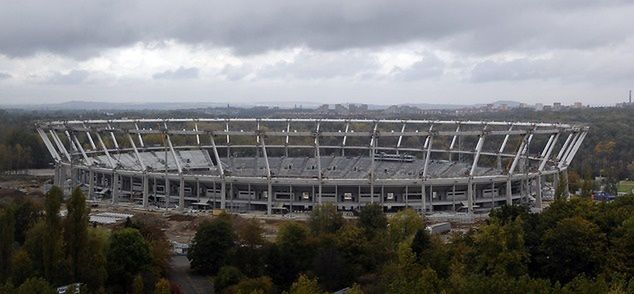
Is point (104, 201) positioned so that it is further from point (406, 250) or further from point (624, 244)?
point (624, 244)

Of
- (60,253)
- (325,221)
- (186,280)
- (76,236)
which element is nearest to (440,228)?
(325,221)

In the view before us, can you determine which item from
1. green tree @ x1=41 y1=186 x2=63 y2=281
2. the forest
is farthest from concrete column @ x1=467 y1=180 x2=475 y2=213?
green tree @ x1=41 y1=186 x2=63 y2=281

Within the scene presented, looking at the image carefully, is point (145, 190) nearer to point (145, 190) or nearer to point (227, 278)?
point (145, 190)

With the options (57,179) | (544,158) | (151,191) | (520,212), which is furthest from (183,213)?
(544,158)

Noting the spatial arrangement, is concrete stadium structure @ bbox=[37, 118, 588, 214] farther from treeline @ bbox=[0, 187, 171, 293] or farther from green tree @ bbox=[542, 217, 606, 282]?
treeline @ bbox=[0, 187, 171, 293]

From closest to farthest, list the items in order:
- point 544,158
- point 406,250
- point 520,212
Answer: point 406,250 → point 520,212 → point 544,158

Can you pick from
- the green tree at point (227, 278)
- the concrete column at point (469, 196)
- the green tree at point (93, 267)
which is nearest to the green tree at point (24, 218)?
the green tree at point (93, 267)
